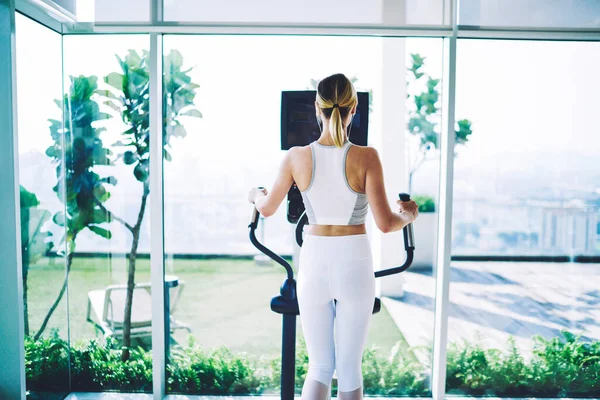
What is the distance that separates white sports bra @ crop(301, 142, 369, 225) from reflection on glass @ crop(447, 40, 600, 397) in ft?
4.57

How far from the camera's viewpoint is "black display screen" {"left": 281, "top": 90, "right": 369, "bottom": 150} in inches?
90.9

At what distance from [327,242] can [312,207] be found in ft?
0.47

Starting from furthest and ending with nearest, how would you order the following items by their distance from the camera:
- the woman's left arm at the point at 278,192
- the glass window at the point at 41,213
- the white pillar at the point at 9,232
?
the glass window at the point at 41,213 < the white pillar at the point at 9,232 < the woman's left arm at the point at 278,192

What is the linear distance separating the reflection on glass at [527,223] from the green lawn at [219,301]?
1.86ft

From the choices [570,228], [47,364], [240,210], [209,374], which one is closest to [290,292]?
[240,210]

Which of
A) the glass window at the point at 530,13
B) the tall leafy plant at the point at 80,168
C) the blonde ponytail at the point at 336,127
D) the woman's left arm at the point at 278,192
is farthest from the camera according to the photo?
the tall leafy plant at the point at 80,168

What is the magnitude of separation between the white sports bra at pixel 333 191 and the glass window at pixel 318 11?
1.27 meters

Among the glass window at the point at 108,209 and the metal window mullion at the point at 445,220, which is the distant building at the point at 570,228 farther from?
the glass window at the point at 108,209

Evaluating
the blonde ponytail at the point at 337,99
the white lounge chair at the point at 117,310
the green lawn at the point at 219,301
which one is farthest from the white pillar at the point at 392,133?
the white lounge chair at the point at 117,310

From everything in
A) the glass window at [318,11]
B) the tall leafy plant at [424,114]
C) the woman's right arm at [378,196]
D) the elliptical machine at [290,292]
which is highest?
the glass window at [318,11]

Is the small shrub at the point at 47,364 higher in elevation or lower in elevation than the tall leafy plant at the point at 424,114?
lower

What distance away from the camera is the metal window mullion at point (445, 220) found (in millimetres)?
2928

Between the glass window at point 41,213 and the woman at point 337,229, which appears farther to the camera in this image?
the glass window at point 41,213

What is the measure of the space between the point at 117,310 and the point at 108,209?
61 centimetres
